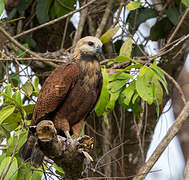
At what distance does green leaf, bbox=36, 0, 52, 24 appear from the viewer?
489cm

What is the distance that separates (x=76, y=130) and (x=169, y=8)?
218cm

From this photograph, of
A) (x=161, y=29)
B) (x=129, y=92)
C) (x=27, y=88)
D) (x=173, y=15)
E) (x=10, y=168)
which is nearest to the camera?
(x=10, y=168)

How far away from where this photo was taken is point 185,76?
25.9 ft

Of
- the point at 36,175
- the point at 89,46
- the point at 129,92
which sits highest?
the point at 89,46

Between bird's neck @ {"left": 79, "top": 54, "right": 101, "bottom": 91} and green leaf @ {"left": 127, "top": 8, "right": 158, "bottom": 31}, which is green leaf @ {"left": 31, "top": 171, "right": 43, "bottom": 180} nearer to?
bird's neck @ {"left": 79, "top": 54, "right": 101, "bottom": 91}

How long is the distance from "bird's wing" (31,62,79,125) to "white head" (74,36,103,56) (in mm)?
414

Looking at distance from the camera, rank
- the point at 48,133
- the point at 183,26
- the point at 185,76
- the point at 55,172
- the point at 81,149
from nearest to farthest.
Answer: the point at 48,133 < the point at 81,149 < the point at 55,172 < the point at 183,26 < the point at 185,76

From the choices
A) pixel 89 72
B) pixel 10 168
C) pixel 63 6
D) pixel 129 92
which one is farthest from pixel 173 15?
pixel 10 168

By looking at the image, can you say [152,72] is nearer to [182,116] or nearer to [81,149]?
[182,116]

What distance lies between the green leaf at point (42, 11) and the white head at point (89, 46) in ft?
3.48

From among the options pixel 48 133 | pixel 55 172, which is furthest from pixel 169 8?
pixel 48 133

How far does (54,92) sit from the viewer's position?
3572 mm

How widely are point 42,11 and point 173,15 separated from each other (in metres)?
1.60

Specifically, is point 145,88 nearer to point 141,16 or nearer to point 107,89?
point 107,89
